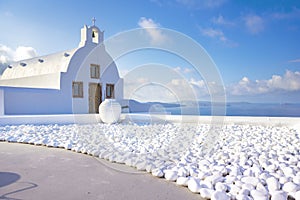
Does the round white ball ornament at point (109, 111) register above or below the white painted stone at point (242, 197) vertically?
above

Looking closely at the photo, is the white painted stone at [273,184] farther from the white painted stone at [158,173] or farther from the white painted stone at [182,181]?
the white painted stone at [158,173]

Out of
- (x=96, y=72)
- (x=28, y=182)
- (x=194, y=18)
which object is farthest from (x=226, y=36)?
(x=28, y=182)

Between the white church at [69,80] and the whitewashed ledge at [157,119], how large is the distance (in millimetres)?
2209

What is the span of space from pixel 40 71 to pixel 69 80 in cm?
242

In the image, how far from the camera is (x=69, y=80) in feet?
33.8

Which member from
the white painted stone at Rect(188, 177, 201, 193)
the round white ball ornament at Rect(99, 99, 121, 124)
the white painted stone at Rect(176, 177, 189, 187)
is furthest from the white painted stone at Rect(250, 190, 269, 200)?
the round white ball ornament at Rect(99, 99, 121, 124)

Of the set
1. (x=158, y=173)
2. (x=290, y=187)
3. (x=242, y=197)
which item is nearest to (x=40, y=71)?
(x=158, y=173)

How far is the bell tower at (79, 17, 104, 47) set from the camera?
1123cm

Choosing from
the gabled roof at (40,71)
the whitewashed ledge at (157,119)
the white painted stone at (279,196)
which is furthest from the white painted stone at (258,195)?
the gabled roof at (40,71)

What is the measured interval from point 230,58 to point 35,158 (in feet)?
34.9

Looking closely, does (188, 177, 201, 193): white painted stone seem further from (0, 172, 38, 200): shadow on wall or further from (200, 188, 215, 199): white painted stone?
(0, 172, 38, 200): shadow on wall

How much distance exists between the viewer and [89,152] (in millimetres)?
2986

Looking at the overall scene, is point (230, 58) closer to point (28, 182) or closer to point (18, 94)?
point (18, 94)

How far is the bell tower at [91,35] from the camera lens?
11.2 metres
